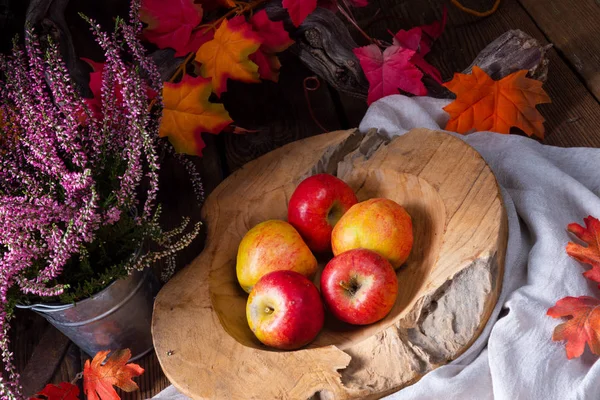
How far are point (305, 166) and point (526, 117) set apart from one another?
45cm

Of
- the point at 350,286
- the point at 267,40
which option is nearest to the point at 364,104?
the point at 267,40

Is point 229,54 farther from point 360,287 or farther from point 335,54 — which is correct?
point 360,287

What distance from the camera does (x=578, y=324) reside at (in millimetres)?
987

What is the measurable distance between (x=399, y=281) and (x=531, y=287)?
207mm

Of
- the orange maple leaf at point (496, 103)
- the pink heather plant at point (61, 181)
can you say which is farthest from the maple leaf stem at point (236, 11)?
the orange maple leaf at point (496, 103)

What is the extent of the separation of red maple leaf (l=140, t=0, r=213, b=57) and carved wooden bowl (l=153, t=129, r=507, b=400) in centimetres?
30

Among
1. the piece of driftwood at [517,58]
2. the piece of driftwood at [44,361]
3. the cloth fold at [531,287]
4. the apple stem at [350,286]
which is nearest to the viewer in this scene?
the cloth fold at [531,287]

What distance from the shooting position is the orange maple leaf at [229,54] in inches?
54.4

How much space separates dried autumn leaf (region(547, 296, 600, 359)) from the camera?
973 mm

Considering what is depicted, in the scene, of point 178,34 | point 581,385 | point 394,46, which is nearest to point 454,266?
point 581,385

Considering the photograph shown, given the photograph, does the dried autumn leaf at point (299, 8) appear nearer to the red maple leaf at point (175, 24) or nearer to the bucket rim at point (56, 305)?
the red maple leaf at point (175, 24)

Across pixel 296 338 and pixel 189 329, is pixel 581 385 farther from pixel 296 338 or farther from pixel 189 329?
pixel 189 329

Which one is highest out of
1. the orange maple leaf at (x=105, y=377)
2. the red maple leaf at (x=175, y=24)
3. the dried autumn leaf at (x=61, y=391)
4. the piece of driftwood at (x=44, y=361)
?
the red maple leaf at (x=175, y=24)

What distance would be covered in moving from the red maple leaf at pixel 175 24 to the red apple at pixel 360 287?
61 cm
